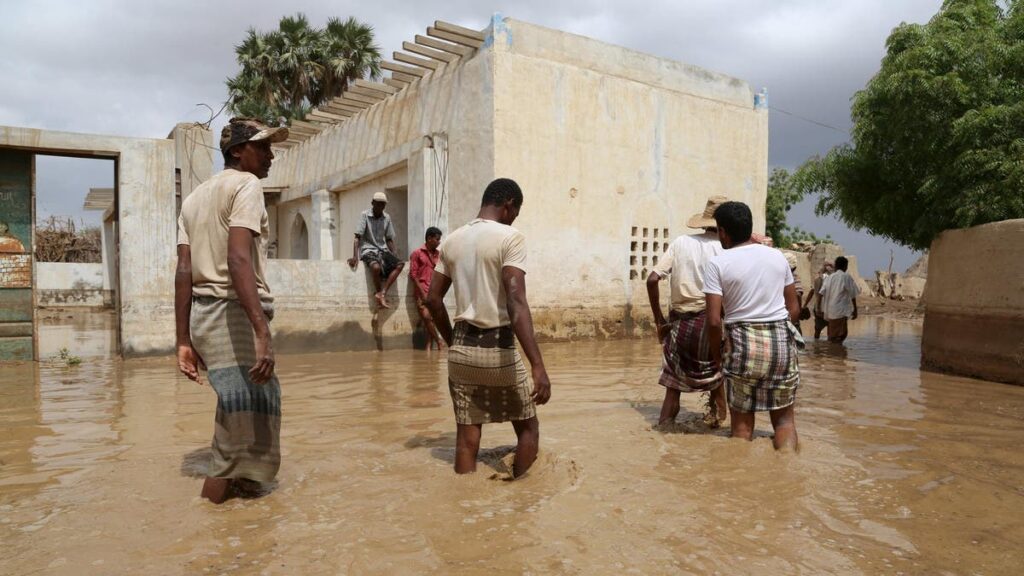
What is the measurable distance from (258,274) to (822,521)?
2.61 meters

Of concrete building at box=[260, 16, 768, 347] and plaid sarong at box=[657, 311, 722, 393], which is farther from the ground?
concrete building at box=[260, 16, 768, 347]

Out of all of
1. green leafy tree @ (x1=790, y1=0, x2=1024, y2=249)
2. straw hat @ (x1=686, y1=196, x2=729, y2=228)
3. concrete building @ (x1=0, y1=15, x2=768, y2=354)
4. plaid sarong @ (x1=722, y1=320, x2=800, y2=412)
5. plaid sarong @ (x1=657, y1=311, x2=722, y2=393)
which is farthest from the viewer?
concrete building @ (x1=0, y1=15, x2=768, y2=354)

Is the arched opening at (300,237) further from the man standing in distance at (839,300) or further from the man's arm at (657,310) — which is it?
the man's arm at (657,310)

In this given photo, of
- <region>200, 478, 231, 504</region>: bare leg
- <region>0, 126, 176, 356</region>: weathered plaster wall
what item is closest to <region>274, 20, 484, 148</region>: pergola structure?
<region>0, 126, 176, 356</region>: weathered plaster wall

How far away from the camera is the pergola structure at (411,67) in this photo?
1048 cm

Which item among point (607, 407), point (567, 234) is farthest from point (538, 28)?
point (607, 407)

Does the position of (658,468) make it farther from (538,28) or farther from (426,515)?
(538,28)

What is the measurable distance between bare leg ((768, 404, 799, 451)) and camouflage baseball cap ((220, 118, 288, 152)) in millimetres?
3044

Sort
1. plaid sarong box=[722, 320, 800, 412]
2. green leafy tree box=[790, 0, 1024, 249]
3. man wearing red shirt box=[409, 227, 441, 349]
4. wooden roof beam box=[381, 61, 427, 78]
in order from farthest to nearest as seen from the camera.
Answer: wooden roof beam box=[381, 61, 427, 78] < man wearing red shirt box=[409, 227, 441, 349] < green leafy tree box=[790, 0, 1024, 249] < plaid sarong box=[722, 320, 800, 412]

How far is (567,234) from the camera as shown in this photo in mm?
11203

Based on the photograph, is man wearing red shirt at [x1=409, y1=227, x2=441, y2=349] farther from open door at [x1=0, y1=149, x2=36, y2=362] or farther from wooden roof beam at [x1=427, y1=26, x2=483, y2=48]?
open door at [x1=0, y1=149, x2=36, y2=362]

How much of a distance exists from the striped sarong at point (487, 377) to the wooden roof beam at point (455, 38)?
7.90 m

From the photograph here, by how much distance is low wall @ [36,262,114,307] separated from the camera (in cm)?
1995

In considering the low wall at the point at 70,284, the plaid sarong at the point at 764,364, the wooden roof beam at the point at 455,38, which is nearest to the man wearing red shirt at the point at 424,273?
the wooden roof beam at the point at 455,38
